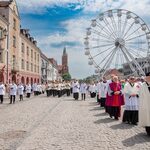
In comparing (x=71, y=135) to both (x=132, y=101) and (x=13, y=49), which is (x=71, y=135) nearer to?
(x=132, y=101)

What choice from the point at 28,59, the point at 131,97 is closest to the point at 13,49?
the point at 28,59

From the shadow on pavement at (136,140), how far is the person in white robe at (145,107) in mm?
285

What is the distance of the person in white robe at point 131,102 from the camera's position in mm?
12969

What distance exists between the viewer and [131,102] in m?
Answer: 13.1

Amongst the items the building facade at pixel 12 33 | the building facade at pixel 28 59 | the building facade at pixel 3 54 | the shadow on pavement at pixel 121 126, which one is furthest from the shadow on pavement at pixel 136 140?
the building facade at pixel 28 59

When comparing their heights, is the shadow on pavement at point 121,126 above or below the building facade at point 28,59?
below

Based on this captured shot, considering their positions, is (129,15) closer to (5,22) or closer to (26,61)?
(5,22)

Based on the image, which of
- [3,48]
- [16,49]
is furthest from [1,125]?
[16,49]

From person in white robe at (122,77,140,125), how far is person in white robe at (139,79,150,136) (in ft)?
7.58

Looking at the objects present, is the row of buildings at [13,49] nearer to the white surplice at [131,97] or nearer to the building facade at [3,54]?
the building facade at [3,54]

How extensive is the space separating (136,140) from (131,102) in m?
3.53

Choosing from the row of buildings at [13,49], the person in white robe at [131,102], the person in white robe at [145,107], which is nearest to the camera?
the person in white robe at [145,107]

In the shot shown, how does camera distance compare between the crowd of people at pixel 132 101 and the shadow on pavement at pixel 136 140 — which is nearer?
the shadow on pavement at pixel 136 140

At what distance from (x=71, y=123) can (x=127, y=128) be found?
2.45 m
